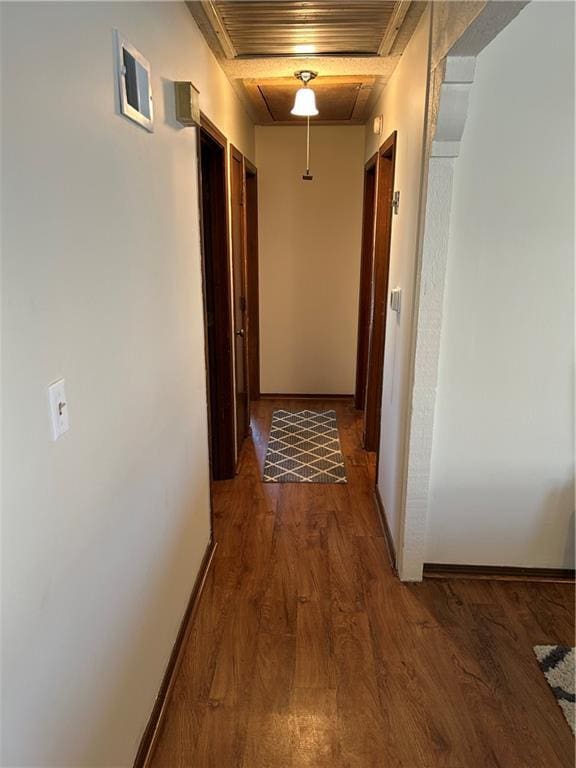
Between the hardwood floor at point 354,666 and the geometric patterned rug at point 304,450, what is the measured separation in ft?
2.05

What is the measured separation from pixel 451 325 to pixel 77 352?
149 centimetres

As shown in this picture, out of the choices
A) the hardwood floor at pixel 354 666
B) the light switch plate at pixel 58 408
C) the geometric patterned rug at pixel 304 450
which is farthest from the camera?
the geometric patterned rug at pixel 304 450

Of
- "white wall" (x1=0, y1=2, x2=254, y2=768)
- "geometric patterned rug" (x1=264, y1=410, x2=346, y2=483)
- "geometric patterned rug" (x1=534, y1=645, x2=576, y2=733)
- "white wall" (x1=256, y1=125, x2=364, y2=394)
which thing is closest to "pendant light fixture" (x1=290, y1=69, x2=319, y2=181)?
"white wall" (x1=0, y1=2, x2=254, y2=768)

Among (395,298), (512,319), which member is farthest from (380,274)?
(512,319)

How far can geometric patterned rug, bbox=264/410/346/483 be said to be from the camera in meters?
3.30

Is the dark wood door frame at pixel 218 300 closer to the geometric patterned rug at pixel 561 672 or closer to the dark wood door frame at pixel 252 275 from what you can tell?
the dark wood door frame at pixel 252 275

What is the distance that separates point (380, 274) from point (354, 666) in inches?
88.3

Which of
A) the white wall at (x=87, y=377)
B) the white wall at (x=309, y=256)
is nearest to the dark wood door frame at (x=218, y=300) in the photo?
the white wall at (x=87, y=377)

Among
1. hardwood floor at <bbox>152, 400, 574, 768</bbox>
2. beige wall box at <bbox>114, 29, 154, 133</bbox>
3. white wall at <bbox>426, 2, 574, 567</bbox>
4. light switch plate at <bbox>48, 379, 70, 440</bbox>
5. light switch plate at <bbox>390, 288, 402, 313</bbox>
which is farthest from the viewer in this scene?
light switch plate at <bbox>390, 288, 402, 313</bbox>

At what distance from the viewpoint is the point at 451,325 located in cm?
202

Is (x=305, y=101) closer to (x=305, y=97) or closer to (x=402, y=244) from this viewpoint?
(x=305, y=97)

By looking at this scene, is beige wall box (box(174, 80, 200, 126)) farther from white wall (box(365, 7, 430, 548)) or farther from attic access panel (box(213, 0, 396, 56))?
white wall (box(365, 7, 430, 548))

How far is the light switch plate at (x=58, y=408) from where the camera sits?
0.93 meters

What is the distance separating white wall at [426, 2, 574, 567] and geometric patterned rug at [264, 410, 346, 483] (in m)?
1.14
